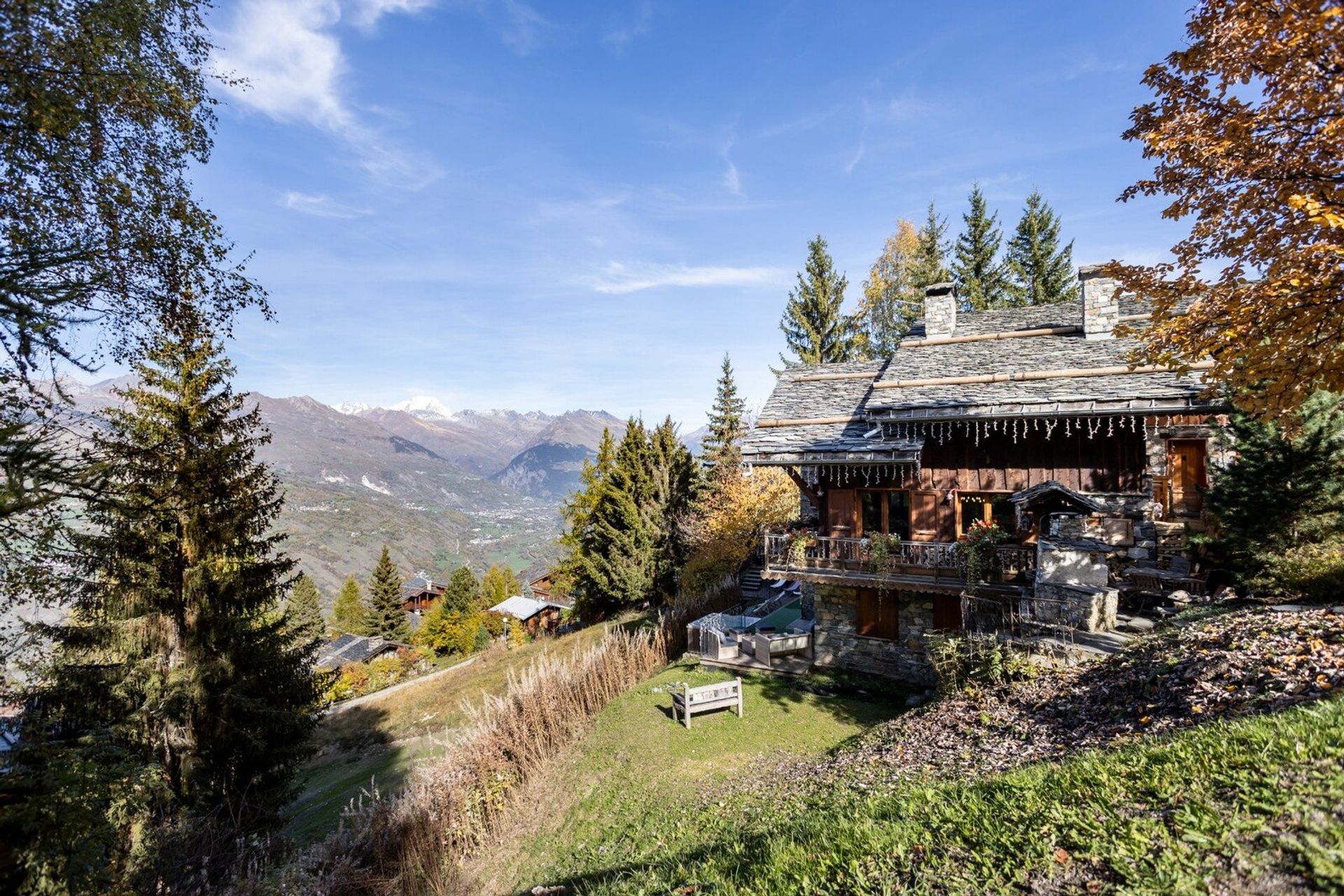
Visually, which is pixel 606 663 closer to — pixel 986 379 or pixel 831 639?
pixel 831 639

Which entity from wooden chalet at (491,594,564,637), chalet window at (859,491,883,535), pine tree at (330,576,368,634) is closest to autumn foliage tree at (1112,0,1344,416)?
chalet window at (859,491,883,535)

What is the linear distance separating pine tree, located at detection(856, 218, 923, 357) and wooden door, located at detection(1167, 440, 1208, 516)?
2252 centimetres

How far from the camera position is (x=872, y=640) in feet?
50.8

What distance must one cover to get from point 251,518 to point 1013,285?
39108 mm

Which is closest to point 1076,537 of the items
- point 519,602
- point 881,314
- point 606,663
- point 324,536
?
point 606,663

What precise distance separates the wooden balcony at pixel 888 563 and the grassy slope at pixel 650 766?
9.46ft

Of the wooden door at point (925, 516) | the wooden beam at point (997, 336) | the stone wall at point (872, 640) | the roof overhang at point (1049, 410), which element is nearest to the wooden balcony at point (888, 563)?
the wooden door at point (925, 516)

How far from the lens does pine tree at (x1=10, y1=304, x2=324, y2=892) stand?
10.3 meters

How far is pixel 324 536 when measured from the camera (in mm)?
190000

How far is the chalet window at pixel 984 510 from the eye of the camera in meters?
14.2

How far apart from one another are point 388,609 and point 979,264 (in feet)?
195

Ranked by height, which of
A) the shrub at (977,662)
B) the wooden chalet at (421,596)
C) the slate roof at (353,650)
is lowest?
the wooden chalet at (421,596)

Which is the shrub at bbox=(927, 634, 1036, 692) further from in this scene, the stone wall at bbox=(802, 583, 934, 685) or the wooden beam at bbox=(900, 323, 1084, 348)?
the wooden beam at bbox=(900, 323, 1084, 348)

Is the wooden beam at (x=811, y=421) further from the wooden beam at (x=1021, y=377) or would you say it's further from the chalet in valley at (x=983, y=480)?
the wooden beam at (x=1021, y=377)
